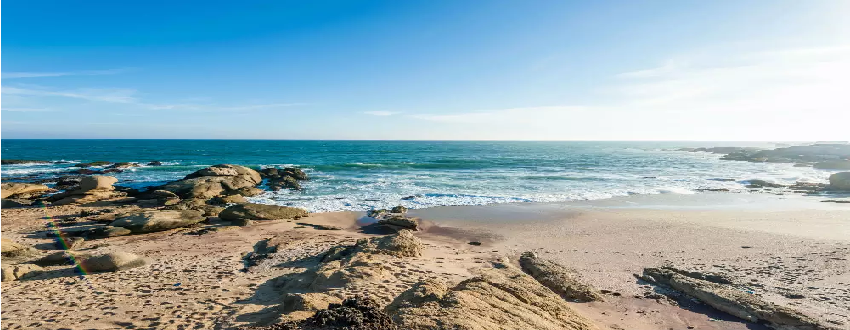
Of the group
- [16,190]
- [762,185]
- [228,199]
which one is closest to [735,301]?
[228,199]

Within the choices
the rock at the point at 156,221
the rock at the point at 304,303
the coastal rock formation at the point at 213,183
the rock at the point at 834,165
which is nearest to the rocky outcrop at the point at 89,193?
the coastal rock formation at the point at 213,183

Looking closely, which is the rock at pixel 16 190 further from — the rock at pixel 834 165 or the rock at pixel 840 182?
the rock at pixel 834 165

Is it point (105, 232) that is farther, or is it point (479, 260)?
point (105, 232)

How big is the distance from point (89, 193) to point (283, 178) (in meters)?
12.7

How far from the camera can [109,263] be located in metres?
9.37

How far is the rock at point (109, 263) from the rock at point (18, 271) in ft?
2.95

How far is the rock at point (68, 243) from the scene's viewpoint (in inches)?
481

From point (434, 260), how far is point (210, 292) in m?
5.43

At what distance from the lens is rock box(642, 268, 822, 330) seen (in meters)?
7.06

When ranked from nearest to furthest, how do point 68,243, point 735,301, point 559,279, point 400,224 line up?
1. point 735,301
2. point 559,279
3. point 68,243
4. point 400,224

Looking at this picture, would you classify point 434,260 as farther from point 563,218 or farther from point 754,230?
point 754,230

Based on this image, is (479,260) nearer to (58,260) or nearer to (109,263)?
(109,263)

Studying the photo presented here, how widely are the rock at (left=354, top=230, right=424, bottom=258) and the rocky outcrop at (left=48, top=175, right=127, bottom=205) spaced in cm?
1970

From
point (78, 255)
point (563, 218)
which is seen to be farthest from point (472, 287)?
point (563, 218)
